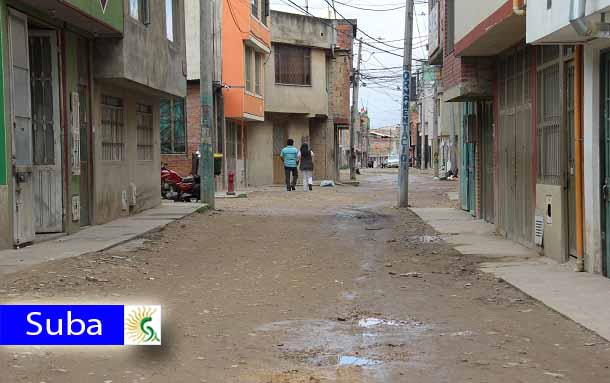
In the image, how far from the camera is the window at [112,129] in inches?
583

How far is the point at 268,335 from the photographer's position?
6.23m

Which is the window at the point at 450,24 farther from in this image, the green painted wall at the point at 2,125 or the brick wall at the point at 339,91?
the brick wall at the point at 339,91

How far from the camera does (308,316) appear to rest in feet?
23.0

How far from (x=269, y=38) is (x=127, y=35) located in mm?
19092

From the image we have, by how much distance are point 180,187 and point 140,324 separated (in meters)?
17.4

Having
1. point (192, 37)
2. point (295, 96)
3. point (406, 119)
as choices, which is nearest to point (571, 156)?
point (406, 119)

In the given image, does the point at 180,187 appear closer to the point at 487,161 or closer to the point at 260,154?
the point at 487,161

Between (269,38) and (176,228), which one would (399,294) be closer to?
(176,228)

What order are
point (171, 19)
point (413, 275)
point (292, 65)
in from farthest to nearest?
point (292, 65) → point (171, 19) → point (413, 275)

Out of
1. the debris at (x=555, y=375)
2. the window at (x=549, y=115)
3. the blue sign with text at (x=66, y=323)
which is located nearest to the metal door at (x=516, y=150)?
the window at (x=549, y=115)

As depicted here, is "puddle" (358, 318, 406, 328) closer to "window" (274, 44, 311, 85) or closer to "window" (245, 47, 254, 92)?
"window" (245, 47, 254, 92)

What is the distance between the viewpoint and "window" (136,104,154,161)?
17.6 m

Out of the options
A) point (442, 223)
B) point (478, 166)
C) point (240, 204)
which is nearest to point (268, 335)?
point (442, 223)

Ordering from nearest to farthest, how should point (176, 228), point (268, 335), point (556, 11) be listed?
point (268, 335) < point (556, 11) < point (176, 228)
